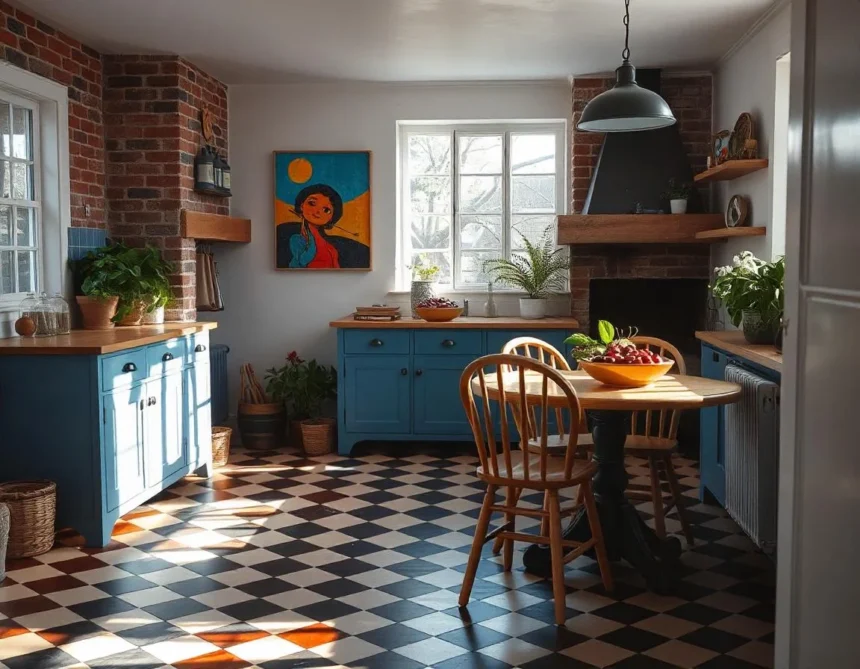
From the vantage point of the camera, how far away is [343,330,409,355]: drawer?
20.5ft

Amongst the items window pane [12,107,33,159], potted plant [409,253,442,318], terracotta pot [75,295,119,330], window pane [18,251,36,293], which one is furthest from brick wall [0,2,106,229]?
potted plant [409,253,442,318]

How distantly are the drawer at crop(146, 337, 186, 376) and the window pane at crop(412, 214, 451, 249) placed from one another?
2.16 metres

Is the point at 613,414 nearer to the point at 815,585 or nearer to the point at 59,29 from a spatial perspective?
the point at 815,585

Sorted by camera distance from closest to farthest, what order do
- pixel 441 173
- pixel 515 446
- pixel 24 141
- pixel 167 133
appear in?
1. pixel 24 141
2. pixel 167 133
3. pixel 515 446
4. pixel 441 173

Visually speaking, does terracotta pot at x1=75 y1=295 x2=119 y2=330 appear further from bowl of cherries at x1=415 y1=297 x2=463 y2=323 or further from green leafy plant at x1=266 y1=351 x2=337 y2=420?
bowl of cherries at x1=415 y1=297 x2=463 y2=323

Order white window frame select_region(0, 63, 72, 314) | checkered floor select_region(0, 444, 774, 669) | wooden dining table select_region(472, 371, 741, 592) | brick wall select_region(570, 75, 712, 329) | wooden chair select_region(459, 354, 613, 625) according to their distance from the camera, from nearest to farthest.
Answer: checkered floor select_region(0, 444, 774, 669), wooden chair select_region(459, 354, 613, 625), wooden dining table select_region(472, 371, 741, 592), white window frame select_region(0, 63, 72, 314), brick wall select_region(570, 75, 712, 329)

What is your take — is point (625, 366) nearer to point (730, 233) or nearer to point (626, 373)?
point (626, 373)

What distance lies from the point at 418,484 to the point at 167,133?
8.72ft

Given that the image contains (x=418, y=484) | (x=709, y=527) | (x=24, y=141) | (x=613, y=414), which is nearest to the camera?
(x=613, y=414)

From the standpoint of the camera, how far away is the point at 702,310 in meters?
Answer: 6.45

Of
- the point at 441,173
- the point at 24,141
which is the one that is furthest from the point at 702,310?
the point at 24,141

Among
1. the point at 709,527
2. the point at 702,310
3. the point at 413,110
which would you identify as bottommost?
the point at 709,527

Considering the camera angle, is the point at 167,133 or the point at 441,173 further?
the point at 441,173

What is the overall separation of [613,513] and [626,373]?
0.62 meters
